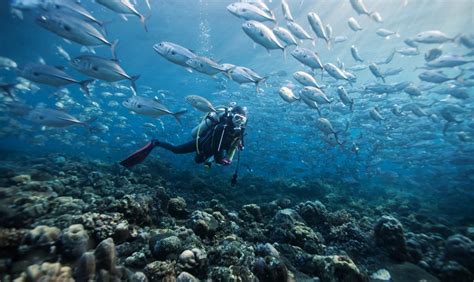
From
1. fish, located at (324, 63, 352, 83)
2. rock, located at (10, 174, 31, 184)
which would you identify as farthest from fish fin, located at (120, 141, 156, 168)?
fish, located at (324, 63, 352, 83)

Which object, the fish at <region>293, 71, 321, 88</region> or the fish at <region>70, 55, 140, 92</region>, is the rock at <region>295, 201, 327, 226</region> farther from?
the fish at <region>70, 55, 140, 92</region>

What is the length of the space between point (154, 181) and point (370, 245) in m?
6.76

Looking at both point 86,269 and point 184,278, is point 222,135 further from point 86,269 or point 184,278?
point 86,269

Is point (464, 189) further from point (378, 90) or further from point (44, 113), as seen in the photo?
point (44, 113)

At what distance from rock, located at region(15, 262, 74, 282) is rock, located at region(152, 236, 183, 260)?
0.98 metres

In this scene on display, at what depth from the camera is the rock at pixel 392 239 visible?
4414mm

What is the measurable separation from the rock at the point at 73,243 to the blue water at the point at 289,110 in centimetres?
1212

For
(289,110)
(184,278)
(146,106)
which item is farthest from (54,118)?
(289,110)

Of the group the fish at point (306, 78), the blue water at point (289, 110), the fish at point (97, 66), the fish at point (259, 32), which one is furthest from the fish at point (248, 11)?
the blue water at point (289, 110)

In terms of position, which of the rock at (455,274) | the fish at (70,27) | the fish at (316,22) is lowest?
the rock at (455,274)

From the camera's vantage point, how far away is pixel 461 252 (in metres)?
4.25

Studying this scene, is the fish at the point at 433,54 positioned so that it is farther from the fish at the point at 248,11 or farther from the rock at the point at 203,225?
the rock at the point at 203,225

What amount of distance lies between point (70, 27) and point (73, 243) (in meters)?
4.12

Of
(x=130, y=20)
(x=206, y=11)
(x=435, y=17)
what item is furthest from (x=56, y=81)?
(x=435, y=17)
